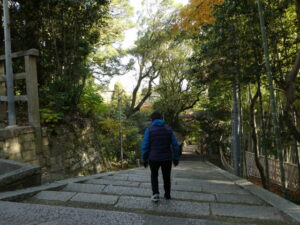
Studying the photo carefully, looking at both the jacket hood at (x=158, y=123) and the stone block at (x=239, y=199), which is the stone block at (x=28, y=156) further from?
the stone block at (x=239, y=199)

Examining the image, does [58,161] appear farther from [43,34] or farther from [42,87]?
[43,34]

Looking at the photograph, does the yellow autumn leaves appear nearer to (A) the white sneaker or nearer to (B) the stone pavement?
(B) the stone pavement

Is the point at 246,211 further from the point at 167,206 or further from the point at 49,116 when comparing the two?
the point at 49,116

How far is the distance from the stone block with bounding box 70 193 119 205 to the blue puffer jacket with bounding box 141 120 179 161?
637 millimetres

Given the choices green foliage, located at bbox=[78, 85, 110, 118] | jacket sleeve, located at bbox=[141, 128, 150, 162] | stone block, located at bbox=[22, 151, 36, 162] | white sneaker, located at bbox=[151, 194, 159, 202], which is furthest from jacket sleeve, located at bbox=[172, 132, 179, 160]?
green foliage, located at bbox=[78, 85, 110, 118]

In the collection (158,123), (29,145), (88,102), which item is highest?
(88,102)

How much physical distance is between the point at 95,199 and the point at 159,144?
105 centimetres

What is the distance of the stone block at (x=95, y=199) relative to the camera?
2.58m

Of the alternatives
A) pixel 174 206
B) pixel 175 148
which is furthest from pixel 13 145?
pixel 174 206

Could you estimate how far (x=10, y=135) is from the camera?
4.02m

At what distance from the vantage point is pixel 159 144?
2.75 meters

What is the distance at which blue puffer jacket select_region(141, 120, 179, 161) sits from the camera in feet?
8.99

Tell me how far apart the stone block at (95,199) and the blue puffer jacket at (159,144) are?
2.09 feet

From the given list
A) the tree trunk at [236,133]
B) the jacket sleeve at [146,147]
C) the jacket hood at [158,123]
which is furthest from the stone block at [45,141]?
the tree trunk at [236,133]
